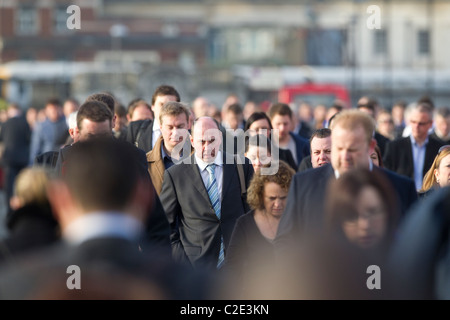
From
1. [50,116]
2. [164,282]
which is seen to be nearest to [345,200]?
[164,282]

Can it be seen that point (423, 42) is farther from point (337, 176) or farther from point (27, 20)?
point (337, 176)

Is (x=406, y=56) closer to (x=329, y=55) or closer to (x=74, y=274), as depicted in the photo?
(x=329, y=55)

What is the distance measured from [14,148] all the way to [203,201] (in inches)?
414

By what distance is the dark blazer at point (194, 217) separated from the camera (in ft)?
27.0

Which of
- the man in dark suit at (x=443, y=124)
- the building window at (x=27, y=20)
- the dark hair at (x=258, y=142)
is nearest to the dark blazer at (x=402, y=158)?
the man in dark suit at (x=443, y=124)

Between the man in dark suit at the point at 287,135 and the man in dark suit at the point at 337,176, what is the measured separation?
197 inches

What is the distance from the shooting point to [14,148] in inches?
717

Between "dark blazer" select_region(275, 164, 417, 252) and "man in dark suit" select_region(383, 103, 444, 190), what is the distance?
18.2 ft

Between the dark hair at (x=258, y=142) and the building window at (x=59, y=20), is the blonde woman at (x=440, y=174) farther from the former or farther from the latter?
the building window at (x=59, y=20)

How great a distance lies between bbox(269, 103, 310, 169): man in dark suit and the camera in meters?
11.0

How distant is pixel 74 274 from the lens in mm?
3699

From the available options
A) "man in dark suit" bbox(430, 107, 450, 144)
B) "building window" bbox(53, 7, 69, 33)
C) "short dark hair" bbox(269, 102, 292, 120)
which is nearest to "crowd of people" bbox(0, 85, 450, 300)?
"short dark hair" bbox(269, 102, 292, 120)

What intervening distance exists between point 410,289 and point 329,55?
70957 mm

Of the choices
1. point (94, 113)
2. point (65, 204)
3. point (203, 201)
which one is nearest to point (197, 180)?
point (203, 201)
